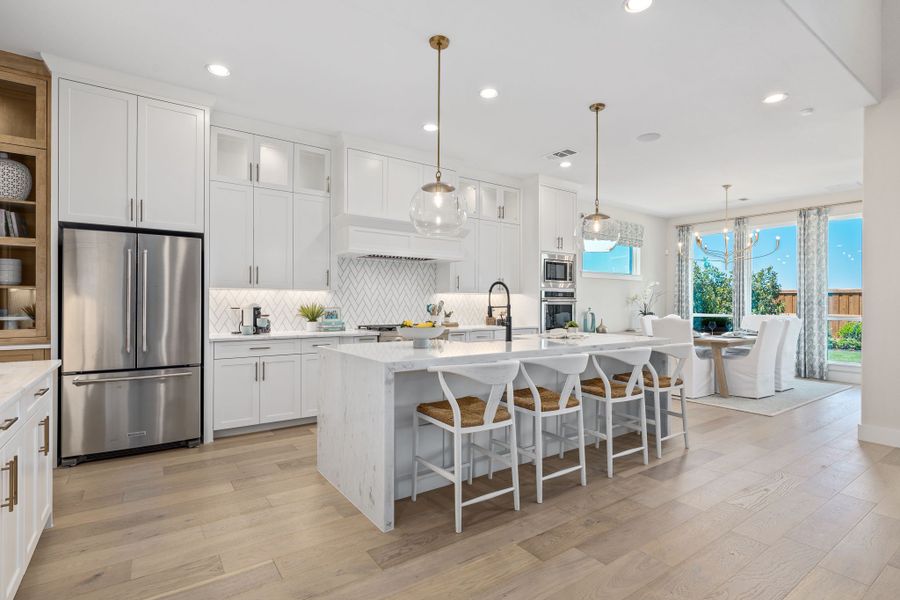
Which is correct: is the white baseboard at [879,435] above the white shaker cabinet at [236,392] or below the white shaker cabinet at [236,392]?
below

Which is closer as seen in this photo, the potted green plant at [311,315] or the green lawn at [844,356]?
the potted green plant at [311,315]

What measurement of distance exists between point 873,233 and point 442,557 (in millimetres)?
4326

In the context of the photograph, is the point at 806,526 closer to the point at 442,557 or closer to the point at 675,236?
the point at 442,557

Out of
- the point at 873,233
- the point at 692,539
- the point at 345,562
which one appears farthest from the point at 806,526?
the point at 873,233

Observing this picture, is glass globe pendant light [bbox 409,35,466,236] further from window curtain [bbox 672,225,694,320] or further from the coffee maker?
window curtain [bbox 672,225,694,320]

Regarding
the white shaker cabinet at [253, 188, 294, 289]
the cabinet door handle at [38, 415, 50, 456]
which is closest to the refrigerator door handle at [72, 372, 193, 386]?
the white shaker cabinet at [253, 188, 294, 289]

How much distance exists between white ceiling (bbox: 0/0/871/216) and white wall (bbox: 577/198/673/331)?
3024 mm

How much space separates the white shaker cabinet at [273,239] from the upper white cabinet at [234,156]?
0.20 m

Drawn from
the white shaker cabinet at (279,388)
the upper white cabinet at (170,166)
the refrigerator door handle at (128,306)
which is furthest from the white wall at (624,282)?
the refrigerator door handle at (128,306)

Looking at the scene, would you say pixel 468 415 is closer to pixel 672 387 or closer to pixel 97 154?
pixel 672 387

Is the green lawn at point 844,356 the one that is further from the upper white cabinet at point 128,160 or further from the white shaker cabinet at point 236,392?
the upper white cabinet at point 128,160

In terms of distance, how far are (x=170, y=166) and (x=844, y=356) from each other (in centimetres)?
902

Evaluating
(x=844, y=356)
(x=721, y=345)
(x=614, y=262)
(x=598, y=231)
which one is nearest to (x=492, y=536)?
(x=598, y=231)

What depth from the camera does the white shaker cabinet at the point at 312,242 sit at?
4.66 meters
